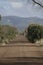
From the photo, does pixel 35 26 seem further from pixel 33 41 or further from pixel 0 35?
pixel 0 35

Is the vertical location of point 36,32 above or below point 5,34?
above

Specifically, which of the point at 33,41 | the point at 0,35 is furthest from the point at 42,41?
the point at 0,35

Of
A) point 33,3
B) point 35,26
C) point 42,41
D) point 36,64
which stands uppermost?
point 33,3

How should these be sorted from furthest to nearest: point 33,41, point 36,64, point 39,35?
point 33,41
point 39,35
point 36,64

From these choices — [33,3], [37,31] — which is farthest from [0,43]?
[33,3]

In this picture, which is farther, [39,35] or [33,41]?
[33,41]

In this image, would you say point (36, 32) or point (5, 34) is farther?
point (5, 34)

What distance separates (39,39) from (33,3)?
147 ft

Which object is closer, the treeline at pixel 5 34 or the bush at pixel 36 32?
the treeline at pixel 5 34

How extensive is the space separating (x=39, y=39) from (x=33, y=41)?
3532 millimetres

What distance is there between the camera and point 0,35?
63562 millimetres

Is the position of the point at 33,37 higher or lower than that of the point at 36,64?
lower

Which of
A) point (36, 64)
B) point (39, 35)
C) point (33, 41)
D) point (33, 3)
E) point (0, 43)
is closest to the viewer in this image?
point (36, 64)

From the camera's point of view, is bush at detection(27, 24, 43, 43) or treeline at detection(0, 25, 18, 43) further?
bush at detection(27, 24, 43, 43)
